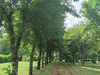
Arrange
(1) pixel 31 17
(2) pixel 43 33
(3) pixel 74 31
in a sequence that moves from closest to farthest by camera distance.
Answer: (1) pixel 31 17 → (2) pixel 43 33 → (3) pixel 74 31

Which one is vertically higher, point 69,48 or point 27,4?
point 27,4

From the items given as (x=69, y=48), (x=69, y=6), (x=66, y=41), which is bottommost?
(x=69, y=48)

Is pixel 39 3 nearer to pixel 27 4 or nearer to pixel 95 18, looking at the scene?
pixel 27 4

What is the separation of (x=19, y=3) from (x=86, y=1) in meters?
10.6

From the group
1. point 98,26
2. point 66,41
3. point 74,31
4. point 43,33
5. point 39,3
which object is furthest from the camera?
point 66,41

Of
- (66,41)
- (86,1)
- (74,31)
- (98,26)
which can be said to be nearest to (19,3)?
(86,1)

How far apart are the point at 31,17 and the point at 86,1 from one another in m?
10.1

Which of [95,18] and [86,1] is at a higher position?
[86,1]

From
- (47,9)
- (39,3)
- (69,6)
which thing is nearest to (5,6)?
(39,3)

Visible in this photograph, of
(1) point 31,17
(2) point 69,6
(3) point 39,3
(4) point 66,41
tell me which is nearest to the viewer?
(3) point 39,3

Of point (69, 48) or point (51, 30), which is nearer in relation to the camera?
point (51, 30)

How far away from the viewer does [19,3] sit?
10.7m

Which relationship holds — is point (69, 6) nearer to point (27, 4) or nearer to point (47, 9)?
point (47, 9)

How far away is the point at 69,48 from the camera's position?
3612 centimetres
